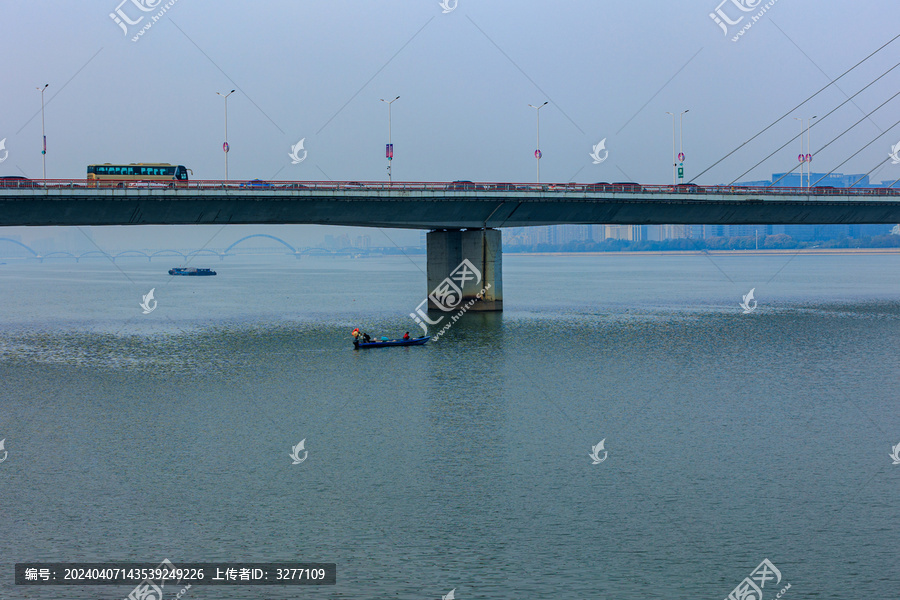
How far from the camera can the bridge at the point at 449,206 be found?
7356 centimetres

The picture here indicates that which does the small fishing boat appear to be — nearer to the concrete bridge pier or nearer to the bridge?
the bridge

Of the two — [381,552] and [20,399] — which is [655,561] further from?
[20,399]

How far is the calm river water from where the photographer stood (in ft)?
75.1

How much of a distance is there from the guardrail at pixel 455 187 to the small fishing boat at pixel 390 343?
1879cm

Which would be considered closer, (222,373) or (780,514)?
(780,514)

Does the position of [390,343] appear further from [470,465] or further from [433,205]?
[470,465]

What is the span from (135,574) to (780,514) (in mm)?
18957

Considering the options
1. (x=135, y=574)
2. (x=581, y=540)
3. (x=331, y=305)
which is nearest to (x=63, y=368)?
(x=135, y=574)

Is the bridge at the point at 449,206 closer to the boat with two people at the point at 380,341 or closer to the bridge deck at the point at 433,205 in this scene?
the bridge deck at the point at 433,205

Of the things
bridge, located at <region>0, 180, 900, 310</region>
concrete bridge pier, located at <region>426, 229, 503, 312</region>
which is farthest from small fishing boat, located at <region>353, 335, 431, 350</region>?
concrete bridge pier, located at <region>426, 229, 503, 312</region>

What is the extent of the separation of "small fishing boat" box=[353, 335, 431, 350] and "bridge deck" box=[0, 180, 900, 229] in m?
18.4

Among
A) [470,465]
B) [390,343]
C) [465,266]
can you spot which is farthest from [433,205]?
[470,465]

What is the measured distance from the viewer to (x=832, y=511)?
26.6 m

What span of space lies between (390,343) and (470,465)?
36.4 metres
